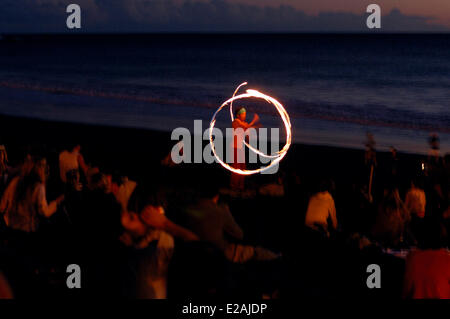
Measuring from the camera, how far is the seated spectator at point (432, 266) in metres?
5.22

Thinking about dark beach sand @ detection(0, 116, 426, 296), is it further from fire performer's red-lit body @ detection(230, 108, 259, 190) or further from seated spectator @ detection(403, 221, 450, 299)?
seated spectator @ detection(403, 221, 450, 299)

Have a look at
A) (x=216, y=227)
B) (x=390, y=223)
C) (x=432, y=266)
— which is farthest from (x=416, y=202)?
(x=432, y=266)

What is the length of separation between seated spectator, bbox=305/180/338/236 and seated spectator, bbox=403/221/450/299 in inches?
111

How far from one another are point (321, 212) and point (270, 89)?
121 ft

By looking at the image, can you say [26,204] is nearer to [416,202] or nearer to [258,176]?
[416,202]

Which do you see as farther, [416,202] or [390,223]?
[416,202]

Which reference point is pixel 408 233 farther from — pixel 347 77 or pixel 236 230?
pixel 347 77

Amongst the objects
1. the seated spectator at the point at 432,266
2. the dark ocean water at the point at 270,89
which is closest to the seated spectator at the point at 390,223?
the seated spectator at the point at 432,266

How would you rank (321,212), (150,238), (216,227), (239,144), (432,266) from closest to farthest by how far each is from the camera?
(432,266) < (150,238) < (216,227) < (321,212) < (239,144)

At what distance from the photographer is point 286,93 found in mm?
41281

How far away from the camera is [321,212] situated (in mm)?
8180

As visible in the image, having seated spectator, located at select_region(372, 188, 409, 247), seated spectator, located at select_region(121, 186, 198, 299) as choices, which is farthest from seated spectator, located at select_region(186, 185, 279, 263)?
seated spectator, located at select_region(372, 188, 409, 247)

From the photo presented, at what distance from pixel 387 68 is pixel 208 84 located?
17.3 metres

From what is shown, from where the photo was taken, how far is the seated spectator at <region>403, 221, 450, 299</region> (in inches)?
205
